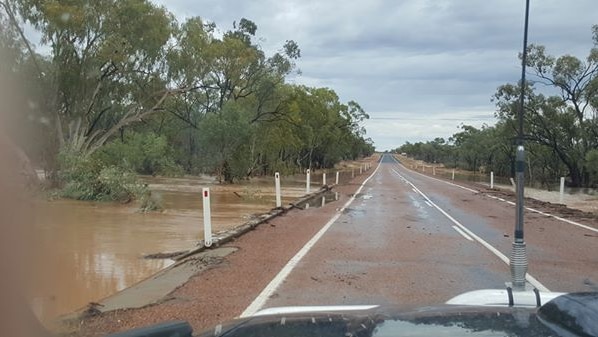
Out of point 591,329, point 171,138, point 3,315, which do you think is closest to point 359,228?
point 3,315

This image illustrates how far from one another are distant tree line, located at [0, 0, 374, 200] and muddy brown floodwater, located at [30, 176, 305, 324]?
4043 mm

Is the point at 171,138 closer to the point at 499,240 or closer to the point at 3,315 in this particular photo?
the point at 499,240

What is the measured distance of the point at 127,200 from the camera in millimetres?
24125

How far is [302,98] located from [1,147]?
59732mm

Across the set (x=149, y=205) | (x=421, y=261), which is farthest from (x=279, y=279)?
(x=149, y=205)

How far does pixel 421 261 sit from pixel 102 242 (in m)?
6.58

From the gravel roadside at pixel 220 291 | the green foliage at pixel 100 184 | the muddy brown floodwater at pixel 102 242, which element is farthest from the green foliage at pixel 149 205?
the gravel roadside at pixel 220 291

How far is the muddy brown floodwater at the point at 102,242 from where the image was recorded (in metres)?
7.49

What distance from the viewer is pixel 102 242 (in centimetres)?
1339

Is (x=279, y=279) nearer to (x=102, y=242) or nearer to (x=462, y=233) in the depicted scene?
(x=102, y=242)

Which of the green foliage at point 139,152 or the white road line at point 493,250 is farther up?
the green foliage at point 139,152

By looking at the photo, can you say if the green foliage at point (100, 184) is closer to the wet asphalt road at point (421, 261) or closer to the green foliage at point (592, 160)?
the wet asphalt road at point (421, 261)

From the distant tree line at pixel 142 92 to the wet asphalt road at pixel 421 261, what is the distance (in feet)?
40.8

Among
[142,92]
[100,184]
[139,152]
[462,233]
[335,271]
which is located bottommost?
[462,233]
